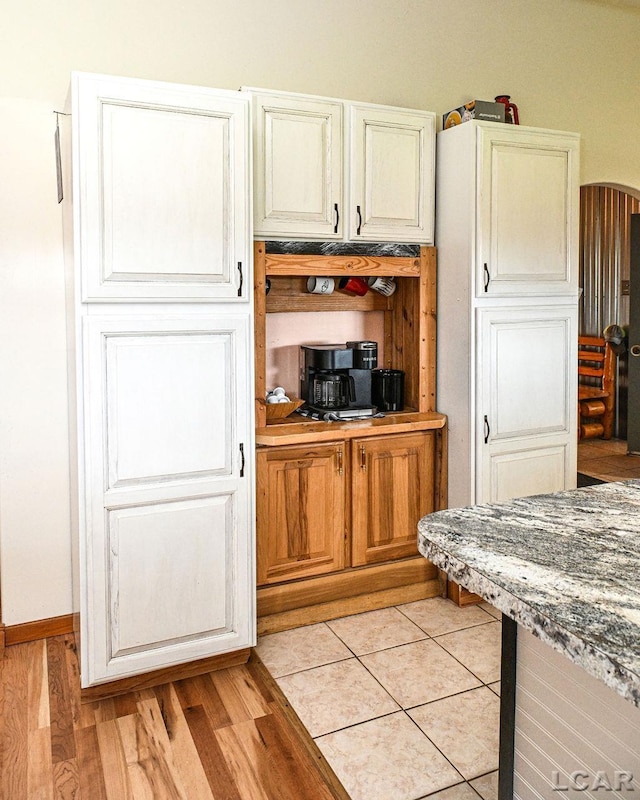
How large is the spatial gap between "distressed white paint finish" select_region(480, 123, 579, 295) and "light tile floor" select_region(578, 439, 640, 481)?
2.58m

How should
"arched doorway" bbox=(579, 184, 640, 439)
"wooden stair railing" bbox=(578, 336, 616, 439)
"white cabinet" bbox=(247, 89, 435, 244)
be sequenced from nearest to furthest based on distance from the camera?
"white cabinet" bbox=(247, 89, 435, 244)
"wooden stair railing" bbox=(578, 336, 616, 439)
"arched doorway" bbox=(579, 184, 640, 439)

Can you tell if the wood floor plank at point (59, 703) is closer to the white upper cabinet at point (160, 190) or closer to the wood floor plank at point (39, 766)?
the wood floor plank at point (39, 766)

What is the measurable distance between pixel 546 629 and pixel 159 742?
5.68 feet

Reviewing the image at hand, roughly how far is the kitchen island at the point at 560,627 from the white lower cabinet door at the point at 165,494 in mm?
1311

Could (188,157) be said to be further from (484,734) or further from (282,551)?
(484,734)

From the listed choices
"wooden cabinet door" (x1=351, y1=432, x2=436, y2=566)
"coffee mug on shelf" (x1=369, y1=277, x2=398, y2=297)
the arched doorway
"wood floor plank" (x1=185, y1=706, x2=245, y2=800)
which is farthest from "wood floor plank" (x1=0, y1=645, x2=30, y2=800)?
the arched doorway

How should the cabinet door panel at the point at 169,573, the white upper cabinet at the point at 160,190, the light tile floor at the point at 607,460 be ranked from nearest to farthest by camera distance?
the white upper cabinet at the point at 160,190 → the cabinet door panel at the point at 169,573 → the light tile floor at the point at 607,460

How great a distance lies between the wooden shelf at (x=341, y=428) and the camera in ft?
9.95

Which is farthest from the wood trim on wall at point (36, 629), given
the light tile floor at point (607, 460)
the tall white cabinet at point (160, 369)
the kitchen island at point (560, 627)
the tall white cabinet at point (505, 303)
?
the light tile floor at point (607, 460)

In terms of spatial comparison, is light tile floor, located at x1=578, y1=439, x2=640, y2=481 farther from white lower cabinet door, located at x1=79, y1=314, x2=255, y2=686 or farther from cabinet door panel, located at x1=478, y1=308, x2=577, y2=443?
white lower cabinet door, located at x1=79, y1=314, x2=255, y2=686

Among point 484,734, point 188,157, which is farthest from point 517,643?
point 188,157

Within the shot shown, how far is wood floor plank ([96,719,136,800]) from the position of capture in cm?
210
